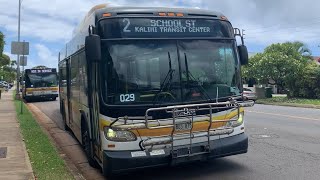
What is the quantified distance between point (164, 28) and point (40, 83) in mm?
29426

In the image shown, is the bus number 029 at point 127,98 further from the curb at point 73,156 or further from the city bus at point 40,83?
the city bus at point 40,83

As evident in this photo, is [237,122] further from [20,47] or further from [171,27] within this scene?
[20,47]

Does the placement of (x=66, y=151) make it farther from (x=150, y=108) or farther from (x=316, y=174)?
(x=316, y=174)

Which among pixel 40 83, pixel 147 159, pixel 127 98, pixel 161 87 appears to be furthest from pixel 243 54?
pixel 40 83

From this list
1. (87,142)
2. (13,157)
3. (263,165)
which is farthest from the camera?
(13,157)

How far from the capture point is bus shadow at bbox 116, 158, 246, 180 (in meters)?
7.44

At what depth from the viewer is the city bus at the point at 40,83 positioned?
34.6 m

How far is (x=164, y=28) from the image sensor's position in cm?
704

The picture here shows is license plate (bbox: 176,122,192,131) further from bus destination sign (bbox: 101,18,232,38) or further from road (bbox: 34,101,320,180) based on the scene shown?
bus destination sign (bbox: 101,18,232,38)

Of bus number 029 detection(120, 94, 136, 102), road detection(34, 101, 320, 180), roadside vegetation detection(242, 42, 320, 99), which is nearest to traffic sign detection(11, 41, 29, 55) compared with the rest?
road detection(34, 101, 320, 180)

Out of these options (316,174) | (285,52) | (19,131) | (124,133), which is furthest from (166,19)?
(285,52)

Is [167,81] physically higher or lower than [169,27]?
lower

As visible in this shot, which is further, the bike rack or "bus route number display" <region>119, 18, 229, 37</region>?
"bus route number display" <region>119, 18, 229, 37</region>

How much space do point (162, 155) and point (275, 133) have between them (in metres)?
6.60
